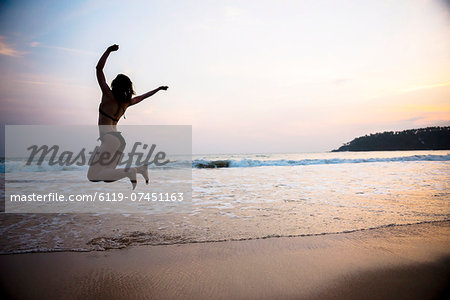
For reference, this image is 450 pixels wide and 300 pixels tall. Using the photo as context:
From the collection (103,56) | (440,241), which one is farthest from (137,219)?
(440,241)

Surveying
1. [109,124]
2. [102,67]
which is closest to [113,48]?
[102,67]

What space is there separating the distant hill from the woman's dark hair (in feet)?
214

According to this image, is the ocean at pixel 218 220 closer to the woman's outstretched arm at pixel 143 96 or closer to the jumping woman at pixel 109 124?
the jumping woman at pixel 109 124

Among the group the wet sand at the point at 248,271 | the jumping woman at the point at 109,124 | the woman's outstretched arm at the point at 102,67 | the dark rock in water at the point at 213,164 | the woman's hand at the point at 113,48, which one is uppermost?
the woman's hand at the point at 113,48

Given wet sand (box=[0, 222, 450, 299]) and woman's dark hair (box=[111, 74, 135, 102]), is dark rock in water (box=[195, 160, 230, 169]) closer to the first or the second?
woman's dark hair (box=[111, 74, 135, 102])

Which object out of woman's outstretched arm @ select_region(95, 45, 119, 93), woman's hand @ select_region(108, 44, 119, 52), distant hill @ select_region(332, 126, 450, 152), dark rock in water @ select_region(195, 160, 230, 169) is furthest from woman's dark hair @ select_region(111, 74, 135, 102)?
distant hill @ select_region(332, 126, 450, 152)

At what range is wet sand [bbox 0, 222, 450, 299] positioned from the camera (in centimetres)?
248

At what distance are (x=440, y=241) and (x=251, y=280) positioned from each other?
9.79 feet

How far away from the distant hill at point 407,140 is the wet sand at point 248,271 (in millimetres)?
63597

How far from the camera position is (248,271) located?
2.87 meters

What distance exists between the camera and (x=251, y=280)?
2.67 meters

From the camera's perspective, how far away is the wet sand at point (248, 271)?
2.48 m

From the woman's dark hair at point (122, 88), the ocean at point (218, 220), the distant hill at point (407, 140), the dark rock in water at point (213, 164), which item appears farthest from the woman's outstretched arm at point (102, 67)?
the distant hill at point (407, 140)

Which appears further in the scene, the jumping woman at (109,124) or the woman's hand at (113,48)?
the jumping woman at (109,124)
